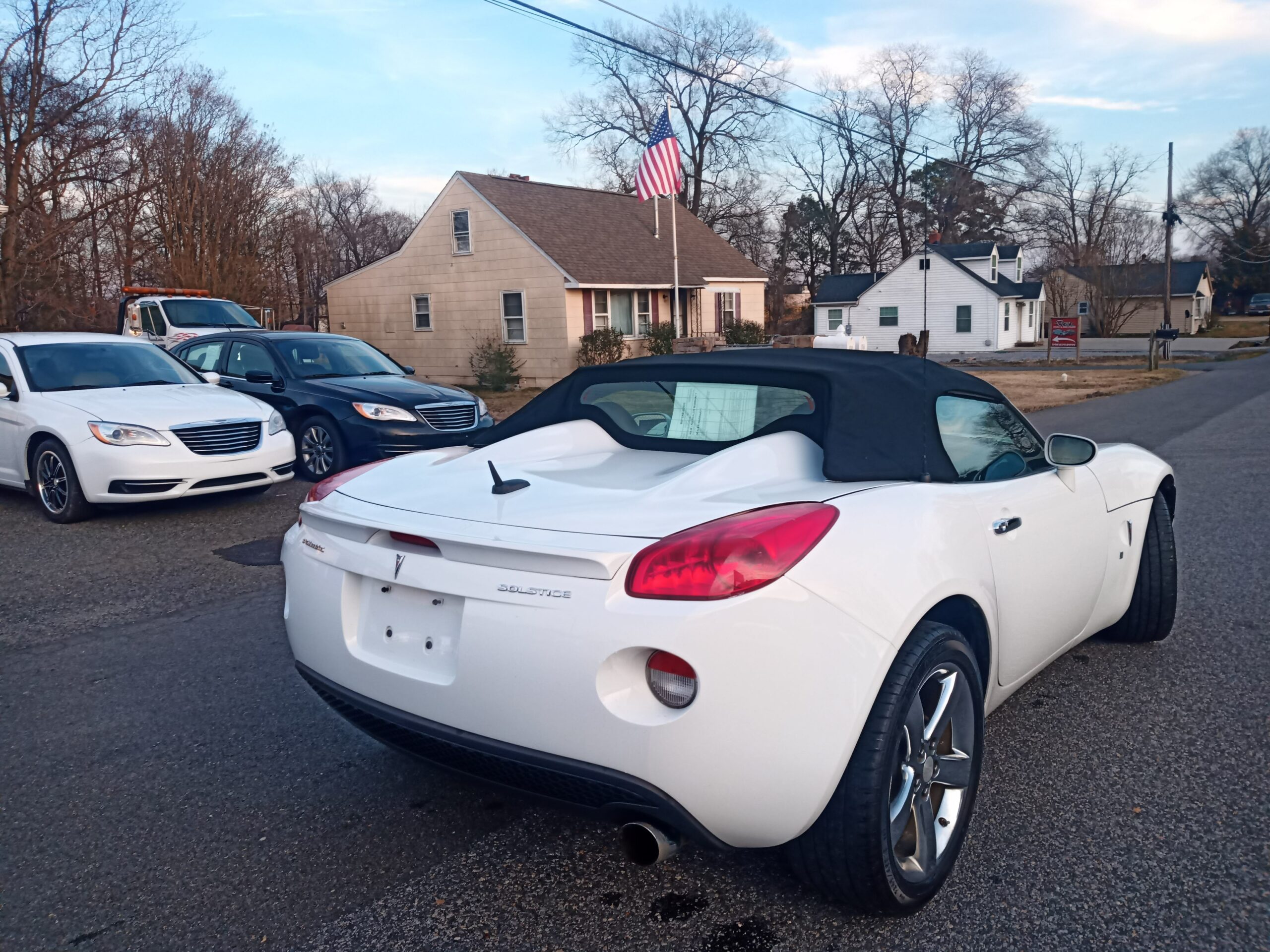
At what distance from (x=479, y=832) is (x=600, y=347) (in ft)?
79.7

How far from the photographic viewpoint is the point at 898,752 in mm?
2613

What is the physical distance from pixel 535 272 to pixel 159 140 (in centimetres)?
1251

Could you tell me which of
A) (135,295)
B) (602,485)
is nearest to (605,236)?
(135,295)

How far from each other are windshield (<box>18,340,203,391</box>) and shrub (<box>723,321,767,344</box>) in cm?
2260

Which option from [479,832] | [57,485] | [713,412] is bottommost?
[479,832]

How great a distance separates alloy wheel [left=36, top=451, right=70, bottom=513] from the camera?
825cm

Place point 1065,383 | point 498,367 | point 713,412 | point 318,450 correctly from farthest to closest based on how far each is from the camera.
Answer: point 498,367, point 1065,383, point 318,450, point 713,412

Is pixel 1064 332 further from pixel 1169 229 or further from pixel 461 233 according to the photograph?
pixel 461 233

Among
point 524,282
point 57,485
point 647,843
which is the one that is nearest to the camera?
point 647,843

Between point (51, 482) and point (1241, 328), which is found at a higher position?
point (51, 482)

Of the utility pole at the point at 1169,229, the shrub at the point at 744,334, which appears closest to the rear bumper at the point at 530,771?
the shrub at the point at 744,334

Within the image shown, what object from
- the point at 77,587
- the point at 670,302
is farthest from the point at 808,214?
the point at 77,587

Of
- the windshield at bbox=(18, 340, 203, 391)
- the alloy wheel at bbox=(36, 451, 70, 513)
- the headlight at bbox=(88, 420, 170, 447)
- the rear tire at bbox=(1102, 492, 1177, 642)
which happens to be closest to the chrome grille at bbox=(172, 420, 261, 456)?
the headlight at bbox=(88, 420, 170, 447)

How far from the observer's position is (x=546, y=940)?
258 cm
